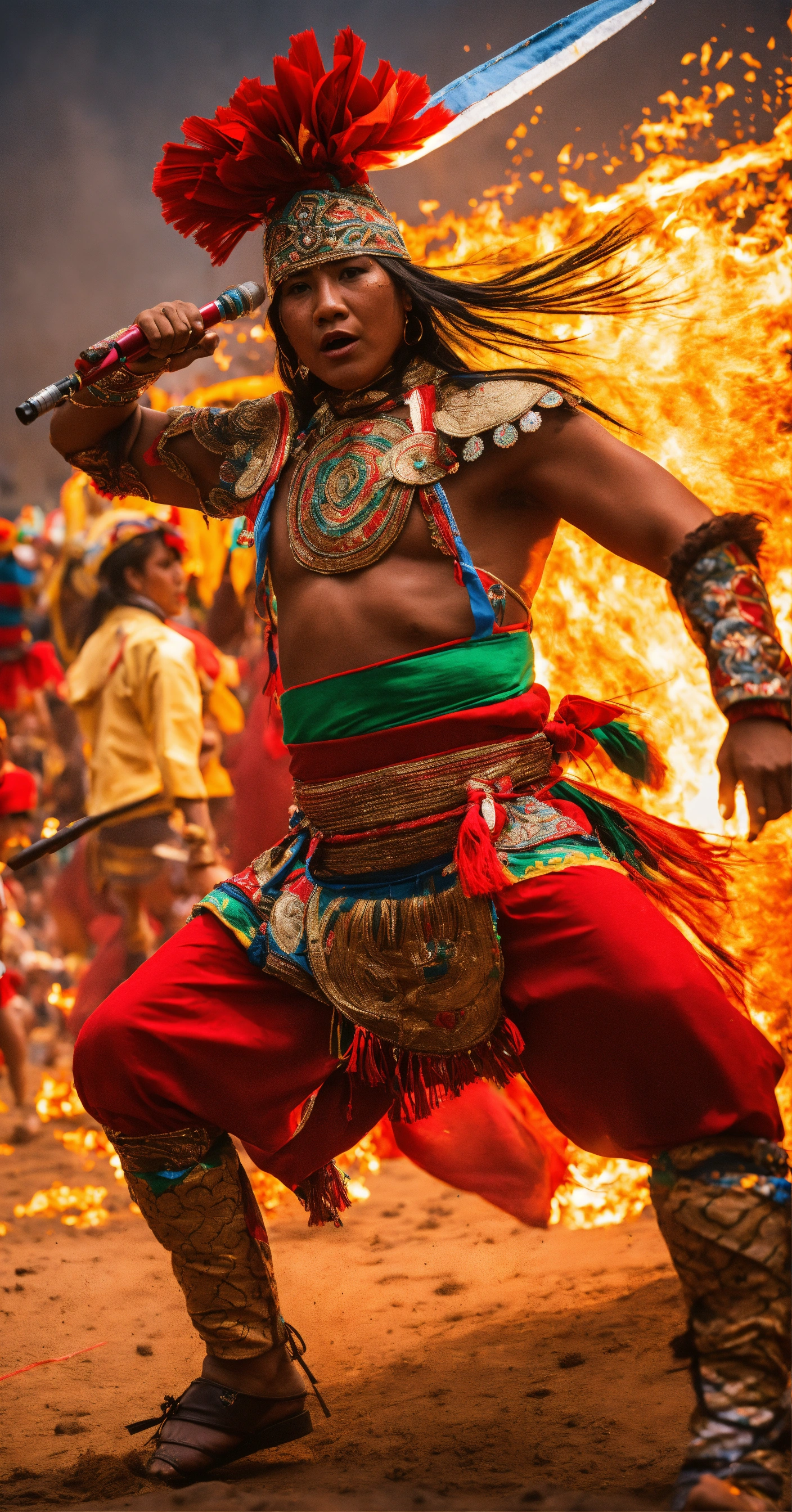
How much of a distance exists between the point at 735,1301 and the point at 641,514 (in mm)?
1093

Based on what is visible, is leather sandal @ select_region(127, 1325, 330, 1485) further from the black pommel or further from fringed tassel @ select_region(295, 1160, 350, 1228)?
the black pommel

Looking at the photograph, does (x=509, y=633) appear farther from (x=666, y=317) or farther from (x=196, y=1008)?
(x=666, y=317)

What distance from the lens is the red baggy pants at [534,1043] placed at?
166 cm

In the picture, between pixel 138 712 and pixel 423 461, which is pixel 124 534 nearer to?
pixel 138 712

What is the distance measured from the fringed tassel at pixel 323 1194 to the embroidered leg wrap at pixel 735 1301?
0.79 m

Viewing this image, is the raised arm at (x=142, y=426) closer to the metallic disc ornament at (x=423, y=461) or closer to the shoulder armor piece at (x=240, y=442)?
the shoulder armor piece at (x=240, y=442)

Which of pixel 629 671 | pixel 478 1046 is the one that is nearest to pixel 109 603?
pixel 629 671

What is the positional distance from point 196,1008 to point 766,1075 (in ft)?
2.92

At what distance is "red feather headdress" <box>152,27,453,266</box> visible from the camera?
6.84ft

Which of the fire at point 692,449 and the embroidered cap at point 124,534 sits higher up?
the embroidered cap at point 124,534

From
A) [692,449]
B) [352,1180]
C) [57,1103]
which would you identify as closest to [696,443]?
[692,449]

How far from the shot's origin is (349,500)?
203 cm

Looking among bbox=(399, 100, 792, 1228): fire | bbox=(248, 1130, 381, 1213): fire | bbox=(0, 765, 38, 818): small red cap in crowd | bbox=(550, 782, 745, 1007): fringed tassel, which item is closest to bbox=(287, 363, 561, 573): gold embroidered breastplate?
bbox=(550, 782, 745, 1007): fringed tassel

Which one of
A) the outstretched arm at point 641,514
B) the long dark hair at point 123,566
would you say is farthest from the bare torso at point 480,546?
the long dark hair at point 123,566
